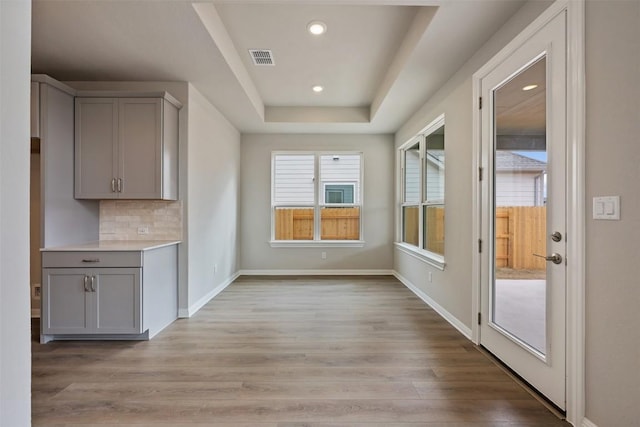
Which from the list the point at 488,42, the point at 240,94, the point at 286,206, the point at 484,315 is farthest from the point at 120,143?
the point at 484,315

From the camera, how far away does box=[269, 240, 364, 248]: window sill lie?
5.70 meters

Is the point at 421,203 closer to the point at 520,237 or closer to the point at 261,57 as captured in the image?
the point at 520,237

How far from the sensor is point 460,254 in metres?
3.05

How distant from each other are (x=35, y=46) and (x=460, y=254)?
429cm

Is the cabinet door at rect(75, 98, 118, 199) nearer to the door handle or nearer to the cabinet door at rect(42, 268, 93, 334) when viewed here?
the cabinet door at rect(42, 268, 93, 334)

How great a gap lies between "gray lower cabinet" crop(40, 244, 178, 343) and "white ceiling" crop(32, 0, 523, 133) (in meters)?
1.80

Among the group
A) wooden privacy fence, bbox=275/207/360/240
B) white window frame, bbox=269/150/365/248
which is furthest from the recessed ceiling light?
wooden privacy fence, bbox=275/207/360/240

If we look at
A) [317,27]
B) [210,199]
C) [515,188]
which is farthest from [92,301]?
[515,188]

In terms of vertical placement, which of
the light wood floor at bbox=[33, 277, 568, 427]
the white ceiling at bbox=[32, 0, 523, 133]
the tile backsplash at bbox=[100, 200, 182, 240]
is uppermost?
the white ceiling at bbox=[32, 0, 523, 133]

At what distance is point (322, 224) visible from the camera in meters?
5.83

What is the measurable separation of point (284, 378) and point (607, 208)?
2168mm

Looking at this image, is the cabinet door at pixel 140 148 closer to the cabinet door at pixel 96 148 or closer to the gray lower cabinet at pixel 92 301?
the cabinet door at pixel 96 148

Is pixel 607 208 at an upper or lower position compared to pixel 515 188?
lower

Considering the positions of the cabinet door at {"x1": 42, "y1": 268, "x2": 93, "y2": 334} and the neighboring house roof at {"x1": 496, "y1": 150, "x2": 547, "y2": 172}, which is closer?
the neighboring house roof at {"x1": 496, "y1": 150, "x2": 547, "y2": 172}
